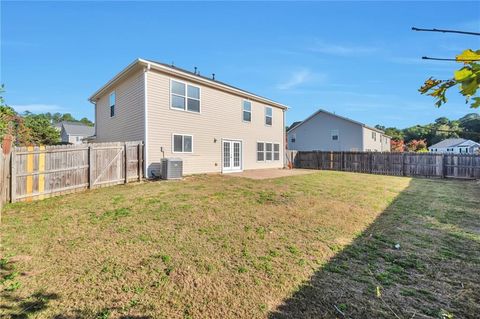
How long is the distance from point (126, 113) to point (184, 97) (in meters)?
3.14

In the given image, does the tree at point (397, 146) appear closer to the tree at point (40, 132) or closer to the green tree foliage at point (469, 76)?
the green tree foliage at point (469, 76)

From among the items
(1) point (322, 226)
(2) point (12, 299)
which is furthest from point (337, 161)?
(2) point (12, 299)

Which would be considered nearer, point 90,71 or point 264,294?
point 264,294

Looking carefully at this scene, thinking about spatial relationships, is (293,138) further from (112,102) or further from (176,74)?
(112,102)

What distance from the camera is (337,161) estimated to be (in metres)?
21.4

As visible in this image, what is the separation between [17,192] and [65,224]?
323 centimetres

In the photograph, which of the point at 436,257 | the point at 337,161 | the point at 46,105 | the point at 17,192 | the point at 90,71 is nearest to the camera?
the point at 436,257

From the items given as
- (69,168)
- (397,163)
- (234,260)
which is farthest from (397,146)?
(69,168)

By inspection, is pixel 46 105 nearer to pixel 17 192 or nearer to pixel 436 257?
pixel 17 192

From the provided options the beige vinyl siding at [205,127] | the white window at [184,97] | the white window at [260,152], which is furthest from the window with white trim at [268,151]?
the white window at [184,97]

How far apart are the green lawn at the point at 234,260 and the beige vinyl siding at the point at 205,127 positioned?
5.23 m

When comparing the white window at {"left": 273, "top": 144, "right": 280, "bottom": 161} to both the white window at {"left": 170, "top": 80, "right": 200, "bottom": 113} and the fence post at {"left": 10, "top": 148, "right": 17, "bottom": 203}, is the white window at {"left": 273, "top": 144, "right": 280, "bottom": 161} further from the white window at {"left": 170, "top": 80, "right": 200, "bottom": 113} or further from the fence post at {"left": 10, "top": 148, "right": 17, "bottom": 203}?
the fence post at {"left": 10, "top": 148, "right": 17, "bottom": 203}

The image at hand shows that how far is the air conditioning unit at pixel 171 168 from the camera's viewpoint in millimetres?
10609

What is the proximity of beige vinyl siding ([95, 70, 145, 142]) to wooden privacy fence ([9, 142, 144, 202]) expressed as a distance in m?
1.52
